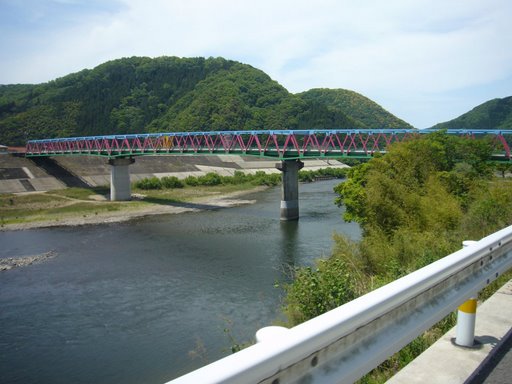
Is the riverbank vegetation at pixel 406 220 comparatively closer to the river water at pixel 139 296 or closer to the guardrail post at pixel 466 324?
the guardrail post at pixel 466 324

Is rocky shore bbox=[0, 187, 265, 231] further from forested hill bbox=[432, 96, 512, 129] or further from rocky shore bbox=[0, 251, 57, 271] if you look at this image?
forested hill bbox=[432, 96, 512, 129]

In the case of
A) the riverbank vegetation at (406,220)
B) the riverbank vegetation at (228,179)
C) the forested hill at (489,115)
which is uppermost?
the forested hill at (489,115)

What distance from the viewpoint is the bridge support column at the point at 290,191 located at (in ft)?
142

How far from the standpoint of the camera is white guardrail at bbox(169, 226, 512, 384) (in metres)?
2.09

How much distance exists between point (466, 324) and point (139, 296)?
18.6 metres

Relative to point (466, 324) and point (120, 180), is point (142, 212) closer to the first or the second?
point (120, 180)

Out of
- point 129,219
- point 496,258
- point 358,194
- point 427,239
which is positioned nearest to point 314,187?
point 129,219

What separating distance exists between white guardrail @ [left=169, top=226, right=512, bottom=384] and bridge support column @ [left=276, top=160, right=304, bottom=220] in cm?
3886

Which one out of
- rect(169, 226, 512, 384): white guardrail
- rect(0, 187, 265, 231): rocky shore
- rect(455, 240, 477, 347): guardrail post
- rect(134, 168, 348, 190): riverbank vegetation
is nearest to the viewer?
rect(169, 226, 512, 384): white guardrail

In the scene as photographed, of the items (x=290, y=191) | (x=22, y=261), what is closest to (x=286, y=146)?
(x=290, y=191)

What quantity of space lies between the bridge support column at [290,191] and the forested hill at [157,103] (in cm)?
7765

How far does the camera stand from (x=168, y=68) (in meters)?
181

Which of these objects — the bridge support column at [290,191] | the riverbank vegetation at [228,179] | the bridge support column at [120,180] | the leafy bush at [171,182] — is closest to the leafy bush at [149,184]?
the riverbank vegetation at [228,179]

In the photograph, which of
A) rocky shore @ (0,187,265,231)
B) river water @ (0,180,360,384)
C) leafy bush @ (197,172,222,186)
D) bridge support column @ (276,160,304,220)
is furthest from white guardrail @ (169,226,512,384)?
leafy bush @ (197,172,222,186)
